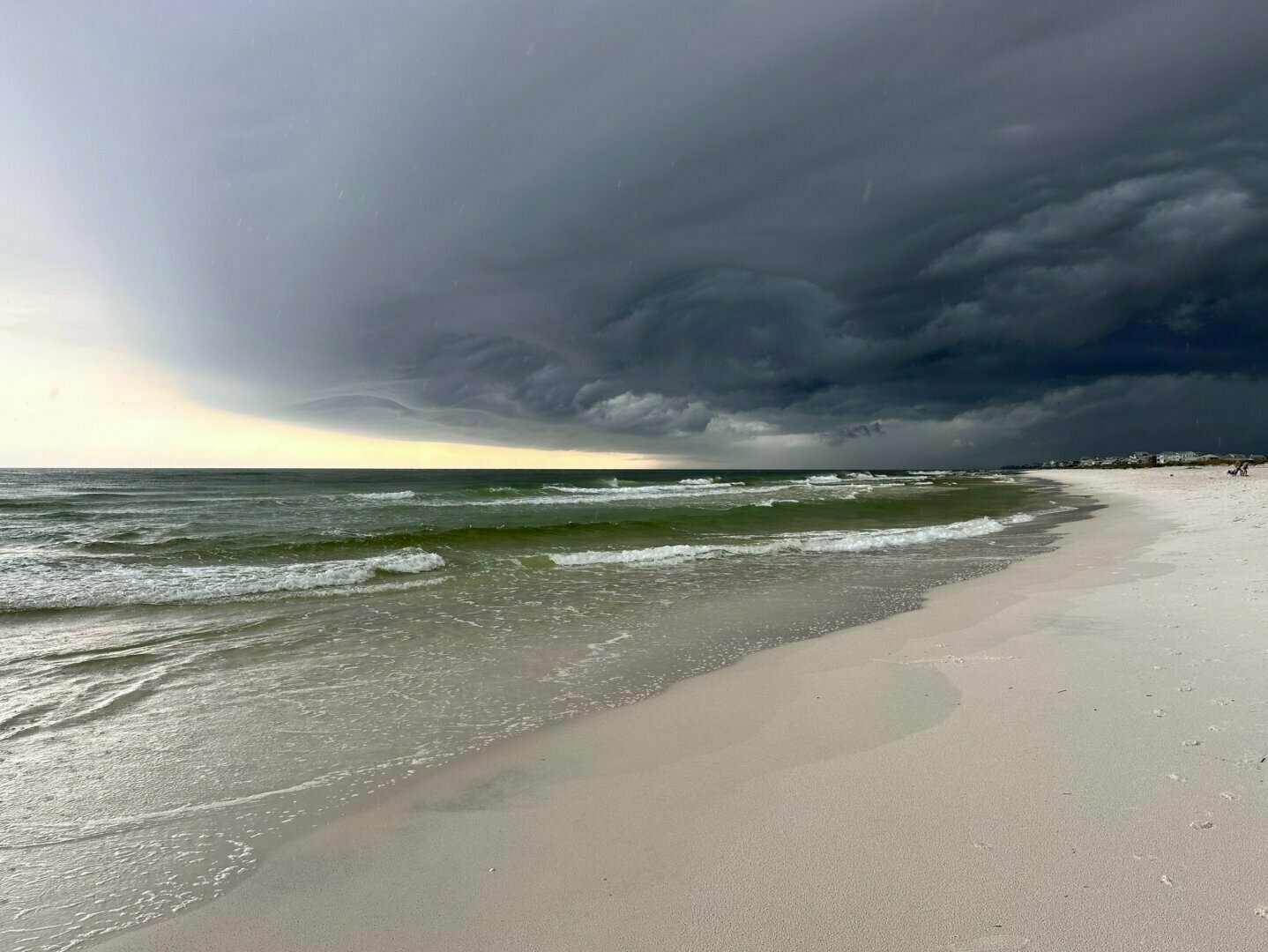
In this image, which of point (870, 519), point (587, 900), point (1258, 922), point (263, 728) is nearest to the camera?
point (1258, 922)

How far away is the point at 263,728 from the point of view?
18.9ft

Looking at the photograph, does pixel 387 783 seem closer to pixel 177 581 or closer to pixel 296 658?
pixel 296 658

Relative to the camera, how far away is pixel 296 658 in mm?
8180

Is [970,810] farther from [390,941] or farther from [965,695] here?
[390,941]

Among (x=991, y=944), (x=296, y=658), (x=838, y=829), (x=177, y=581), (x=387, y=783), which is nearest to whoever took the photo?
(x=991, y=944)

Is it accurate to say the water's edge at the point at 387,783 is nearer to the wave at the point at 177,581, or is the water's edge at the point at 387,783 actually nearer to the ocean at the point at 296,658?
the ocean at the point at 296,658

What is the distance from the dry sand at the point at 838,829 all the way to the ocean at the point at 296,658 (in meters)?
0.67

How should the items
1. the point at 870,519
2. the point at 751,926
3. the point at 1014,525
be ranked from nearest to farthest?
the point at 751,926 → the point at 1014,525 → the point at 870,519

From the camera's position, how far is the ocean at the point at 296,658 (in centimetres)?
398

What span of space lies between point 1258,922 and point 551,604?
9737 mm

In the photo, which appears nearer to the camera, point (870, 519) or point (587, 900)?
point (587, 900)

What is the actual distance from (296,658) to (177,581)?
8098mm

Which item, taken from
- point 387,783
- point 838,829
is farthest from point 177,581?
point 838,829

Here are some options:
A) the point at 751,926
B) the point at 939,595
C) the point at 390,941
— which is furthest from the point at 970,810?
the point at 939,595
